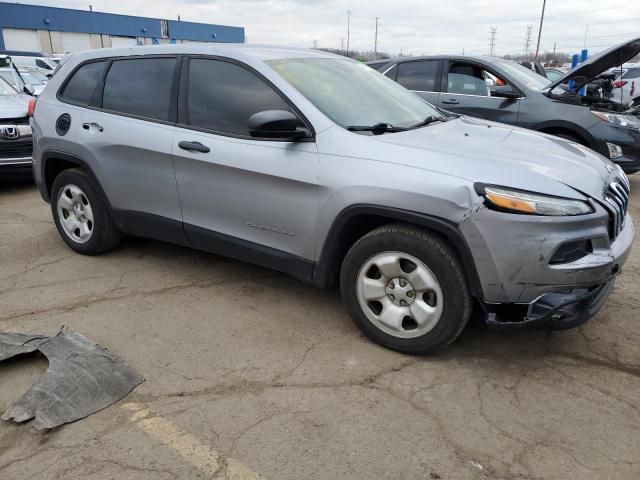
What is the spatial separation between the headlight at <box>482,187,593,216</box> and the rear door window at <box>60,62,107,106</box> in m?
3.28

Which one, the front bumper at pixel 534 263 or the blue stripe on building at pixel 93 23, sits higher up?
the blue stripe on building at pixel 93 23

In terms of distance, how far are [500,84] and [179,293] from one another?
5305 millimetres

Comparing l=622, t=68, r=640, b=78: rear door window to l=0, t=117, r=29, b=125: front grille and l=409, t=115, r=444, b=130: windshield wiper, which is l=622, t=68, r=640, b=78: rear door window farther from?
l=0, t=117, r=29, b=125: front grille

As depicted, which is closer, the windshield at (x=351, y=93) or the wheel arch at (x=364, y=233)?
the wheel arch at (x=364, y=233)

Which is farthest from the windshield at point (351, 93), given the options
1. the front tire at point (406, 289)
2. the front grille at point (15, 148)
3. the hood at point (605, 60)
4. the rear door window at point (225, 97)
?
the front grille at point (15, 148)

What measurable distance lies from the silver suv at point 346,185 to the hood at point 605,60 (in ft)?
9.12

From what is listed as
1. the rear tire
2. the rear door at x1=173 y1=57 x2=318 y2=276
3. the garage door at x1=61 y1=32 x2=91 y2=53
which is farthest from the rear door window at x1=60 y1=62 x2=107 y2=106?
the garage door at x1=61 y1=32 x2=91 y2=53

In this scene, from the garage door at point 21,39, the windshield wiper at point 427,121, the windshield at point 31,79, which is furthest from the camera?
the garage door at point 21,39

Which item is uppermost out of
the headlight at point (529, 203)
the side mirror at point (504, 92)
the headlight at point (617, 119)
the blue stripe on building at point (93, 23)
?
the blue stripe on building at point (93, 23)

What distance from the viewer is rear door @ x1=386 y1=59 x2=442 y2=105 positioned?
7660 millimetres

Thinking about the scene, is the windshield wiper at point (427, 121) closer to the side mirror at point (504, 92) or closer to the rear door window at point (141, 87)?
the rear door window at point (141, 87)

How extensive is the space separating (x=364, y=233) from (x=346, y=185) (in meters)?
0.38

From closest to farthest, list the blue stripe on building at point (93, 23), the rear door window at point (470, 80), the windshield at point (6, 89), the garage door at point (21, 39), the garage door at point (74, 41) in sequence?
the rear door window at point (470, 80) → the windshield at point (6, 89) → the garage door at point (21, 39) → the blue stripe on building at point (93, 23) → the garage door at point (74, 41)

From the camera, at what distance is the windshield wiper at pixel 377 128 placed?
10.8 ft
